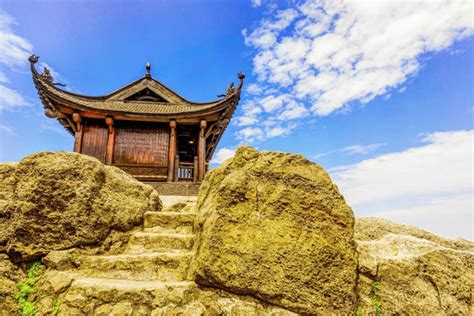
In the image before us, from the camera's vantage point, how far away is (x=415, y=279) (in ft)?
8.60

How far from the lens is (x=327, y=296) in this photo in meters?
2.36

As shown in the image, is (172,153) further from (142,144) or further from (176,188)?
(176,188)

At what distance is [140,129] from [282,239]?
935 centimetres

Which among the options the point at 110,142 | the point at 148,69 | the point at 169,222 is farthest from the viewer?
the point at 148,69

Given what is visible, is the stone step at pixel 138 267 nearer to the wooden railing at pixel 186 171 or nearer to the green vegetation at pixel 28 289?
the green vegetation at pixel 28 289

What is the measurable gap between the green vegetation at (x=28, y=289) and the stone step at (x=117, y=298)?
1.13 feet

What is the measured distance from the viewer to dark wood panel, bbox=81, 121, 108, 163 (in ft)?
33.6

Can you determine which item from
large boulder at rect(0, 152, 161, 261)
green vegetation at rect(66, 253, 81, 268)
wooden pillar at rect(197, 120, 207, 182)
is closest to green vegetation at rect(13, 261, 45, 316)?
large boulder at rect(0, 152, 161, 261)

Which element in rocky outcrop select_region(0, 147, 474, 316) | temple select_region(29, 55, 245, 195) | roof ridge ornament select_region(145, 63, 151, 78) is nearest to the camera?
rocky outcrop select_region(0, 147, 474, 316)

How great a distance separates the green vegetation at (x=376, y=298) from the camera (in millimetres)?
2480

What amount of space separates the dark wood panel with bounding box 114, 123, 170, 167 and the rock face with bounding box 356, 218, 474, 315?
339 inches

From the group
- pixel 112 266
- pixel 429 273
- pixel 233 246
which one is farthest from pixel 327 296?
pixel 112 266

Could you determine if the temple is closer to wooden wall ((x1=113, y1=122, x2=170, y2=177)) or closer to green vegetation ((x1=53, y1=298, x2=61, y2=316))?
wooden wall ((x1=113, y1=122, x2=170, y2=177))

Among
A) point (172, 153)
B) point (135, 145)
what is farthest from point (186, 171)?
point (135, 145)
